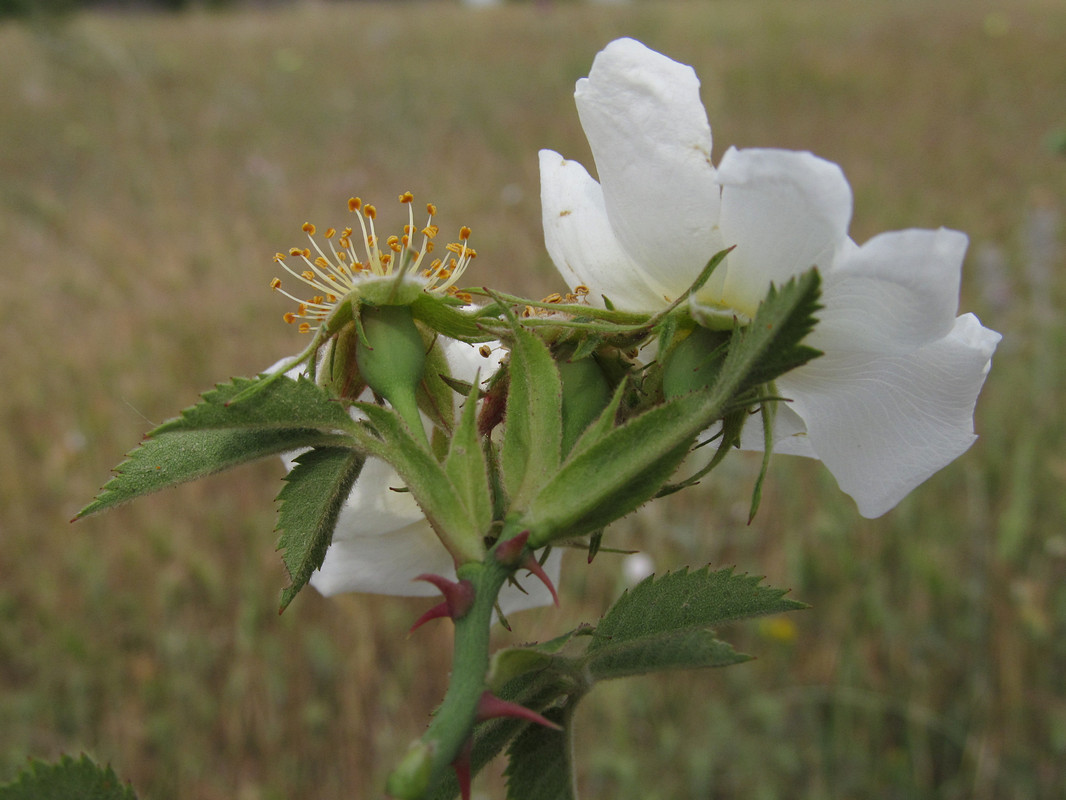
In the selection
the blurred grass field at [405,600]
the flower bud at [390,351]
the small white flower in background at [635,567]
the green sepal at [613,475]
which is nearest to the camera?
the green sepal at [613,475]

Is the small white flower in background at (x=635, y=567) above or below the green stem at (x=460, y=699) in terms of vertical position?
below

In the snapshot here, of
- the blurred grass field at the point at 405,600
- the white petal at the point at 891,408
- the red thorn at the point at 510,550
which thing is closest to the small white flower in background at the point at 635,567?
the blurred grass field at the point at 405,600

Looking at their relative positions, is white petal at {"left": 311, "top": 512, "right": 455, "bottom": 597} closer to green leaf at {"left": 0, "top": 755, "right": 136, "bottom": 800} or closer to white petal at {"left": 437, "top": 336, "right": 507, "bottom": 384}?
white petal at {"left": 437, "top": 336, "right": 507, "bottom": 384}

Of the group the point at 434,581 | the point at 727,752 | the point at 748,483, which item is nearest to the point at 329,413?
the point at 434,581

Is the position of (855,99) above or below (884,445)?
below

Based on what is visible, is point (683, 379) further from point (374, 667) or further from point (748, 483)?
point (748, 483)

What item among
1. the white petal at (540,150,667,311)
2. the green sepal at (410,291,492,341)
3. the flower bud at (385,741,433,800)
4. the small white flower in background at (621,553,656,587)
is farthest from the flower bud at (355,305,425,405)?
the small white flower in background at (621,553,656,587)

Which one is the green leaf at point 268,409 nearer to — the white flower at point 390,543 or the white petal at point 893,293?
the white flower at point 390,543
